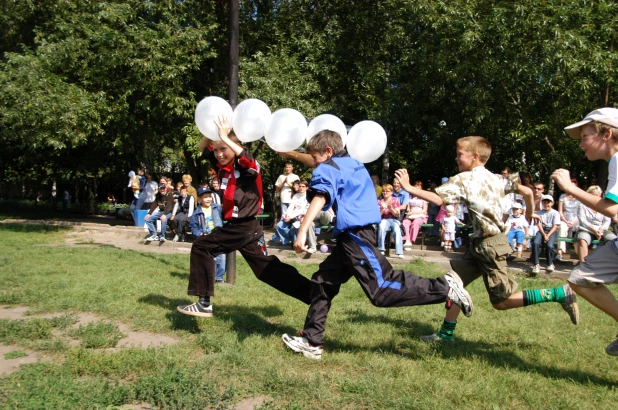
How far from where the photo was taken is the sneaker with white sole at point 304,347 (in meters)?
4.54

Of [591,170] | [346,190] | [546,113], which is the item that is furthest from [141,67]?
[591,170]

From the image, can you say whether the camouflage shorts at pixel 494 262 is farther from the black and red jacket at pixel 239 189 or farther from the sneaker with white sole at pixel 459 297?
the black and red jacket at pixel 239 189

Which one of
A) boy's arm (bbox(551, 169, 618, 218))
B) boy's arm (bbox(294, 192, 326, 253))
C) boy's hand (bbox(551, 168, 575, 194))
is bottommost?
boy's arm (bbox(294, 192, 326, 253))

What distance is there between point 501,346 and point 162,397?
315 cm

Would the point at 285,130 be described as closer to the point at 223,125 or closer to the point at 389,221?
the point at 223,125

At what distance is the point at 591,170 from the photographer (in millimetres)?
18312

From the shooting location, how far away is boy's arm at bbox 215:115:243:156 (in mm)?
5152

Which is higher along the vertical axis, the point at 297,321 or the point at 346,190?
the point at 346,190

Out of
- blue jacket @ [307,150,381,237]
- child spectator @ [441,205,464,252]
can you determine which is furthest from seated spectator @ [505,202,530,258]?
blue jacket @ [307,150,381,237]

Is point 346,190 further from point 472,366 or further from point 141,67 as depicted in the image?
point 141,67

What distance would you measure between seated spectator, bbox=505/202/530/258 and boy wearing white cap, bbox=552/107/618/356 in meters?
6.87

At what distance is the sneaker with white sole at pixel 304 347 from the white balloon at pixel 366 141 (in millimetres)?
1908

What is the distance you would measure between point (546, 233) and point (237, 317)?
286 inches

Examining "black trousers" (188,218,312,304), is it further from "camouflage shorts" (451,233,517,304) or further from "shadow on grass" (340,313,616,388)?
"camouflage shorts" (451,233,517,304)
